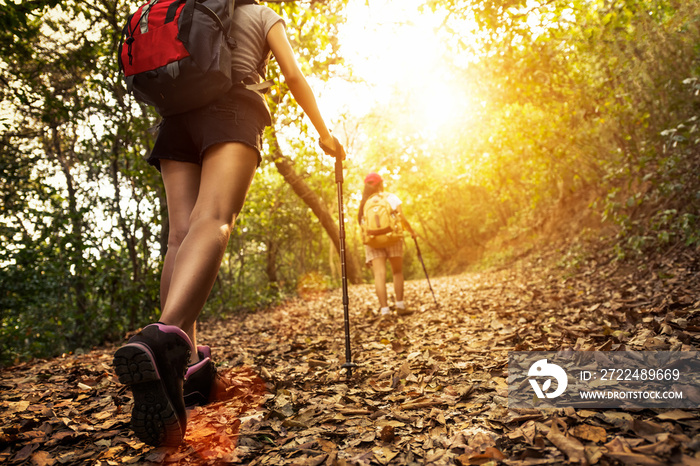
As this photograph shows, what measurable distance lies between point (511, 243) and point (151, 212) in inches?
654

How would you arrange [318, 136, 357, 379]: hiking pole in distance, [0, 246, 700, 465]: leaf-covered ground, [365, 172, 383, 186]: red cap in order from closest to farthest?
[0, 246, 700, 465]: leaf-covered ground, [318, 136, 357, 379]: hiking pole in distance, [365, 172, 383, 186]: red cap

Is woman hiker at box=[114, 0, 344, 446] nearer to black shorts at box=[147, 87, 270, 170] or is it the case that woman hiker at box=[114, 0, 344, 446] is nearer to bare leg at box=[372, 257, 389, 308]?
black shorts at box=[147, 87, 270, 170]

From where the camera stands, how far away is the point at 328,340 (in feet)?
13.4

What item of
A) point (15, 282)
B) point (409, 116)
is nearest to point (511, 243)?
point (409, 116)

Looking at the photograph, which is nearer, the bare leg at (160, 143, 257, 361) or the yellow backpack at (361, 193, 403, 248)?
the bare leg at (160, 143, 257, 361)

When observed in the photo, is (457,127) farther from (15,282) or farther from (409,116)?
(15,282)

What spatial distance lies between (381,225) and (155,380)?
4.28 m

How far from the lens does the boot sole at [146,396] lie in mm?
1295

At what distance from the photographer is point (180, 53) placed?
1566mm

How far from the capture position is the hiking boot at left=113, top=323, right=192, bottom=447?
4.26 feet

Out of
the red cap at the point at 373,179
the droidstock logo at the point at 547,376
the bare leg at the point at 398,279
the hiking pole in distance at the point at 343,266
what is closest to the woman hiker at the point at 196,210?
the hiking pole in distance at the point at 343,266

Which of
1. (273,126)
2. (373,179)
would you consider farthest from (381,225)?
(273,126)

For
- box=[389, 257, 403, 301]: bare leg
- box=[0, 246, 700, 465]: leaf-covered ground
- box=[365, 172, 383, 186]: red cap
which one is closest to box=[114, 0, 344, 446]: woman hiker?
box=[0, 246, 700, 465]: leaf-covered ground

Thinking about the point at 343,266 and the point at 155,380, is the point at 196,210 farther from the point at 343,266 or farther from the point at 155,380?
the point at 343,266
